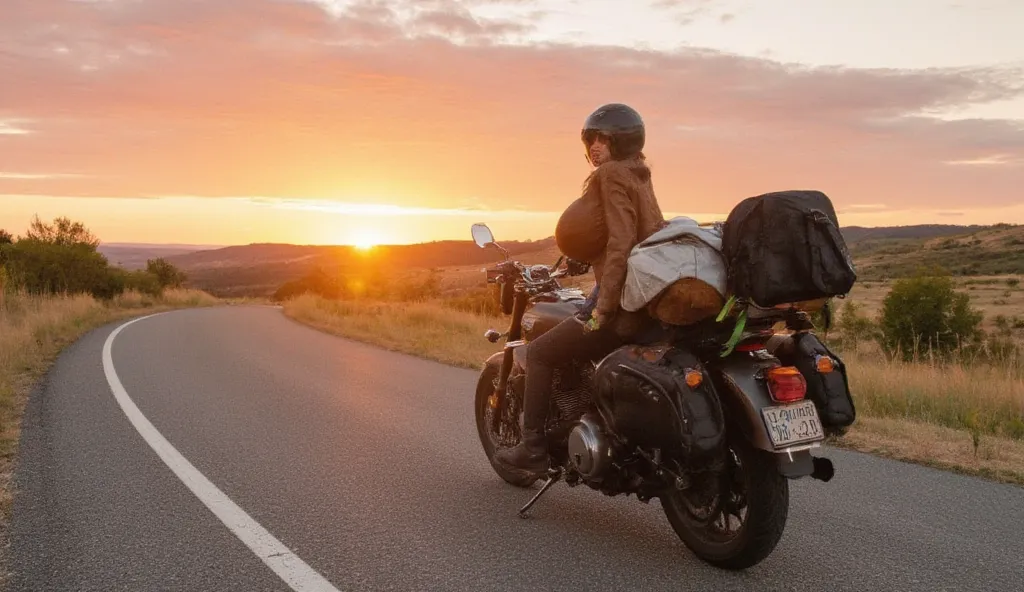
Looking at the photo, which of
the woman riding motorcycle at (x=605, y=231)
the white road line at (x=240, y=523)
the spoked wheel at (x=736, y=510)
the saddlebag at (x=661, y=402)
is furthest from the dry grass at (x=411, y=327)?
the saddlebag at (x=661, y=402)

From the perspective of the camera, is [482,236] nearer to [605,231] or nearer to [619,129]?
[605,231]

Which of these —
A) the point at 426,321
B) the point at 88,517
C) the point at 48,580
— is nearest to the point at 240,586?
the point at 48,580

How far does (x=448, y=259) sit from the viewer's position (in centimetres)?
12481

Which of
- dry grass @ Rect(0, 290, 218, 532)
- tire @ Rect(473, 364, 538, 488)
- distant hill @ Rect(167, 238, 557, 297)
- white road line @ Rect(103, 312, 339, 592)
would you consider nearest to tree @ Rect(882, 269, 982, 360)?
dry grass @ Rect(0, 290, 218, 532)

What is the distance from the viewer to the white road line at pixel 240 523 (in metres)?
4.06

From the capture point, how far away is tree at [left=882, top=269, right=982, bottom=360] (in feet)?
95.3

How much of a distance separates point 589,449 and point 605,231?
3.80 ft

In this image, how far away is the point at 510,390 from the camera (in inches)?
225

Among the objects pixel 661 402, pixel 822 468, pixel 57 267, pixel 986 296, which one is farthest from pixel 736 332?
pixel 986 296

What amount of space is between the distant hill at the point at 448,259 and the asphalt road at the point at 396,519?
Result: 60624 mm

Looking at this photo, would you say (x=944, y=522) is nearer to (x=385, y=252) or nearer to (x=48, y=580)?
(x=48, y=580)

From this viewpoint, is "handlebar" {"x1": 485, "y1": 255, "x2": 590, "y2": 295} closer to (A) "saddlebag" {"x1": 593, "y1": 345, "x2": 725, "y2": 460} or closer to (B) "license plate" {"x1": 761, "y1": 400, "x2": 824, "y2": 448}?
(A) "saddlebag" {"x1": 593, "y1": 345, "x2": 725, "y2": 460}

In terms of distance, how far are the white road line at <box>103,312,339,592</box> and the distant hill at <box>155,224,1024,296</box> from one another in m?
61.0

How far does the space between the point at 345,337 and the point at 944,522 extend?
567 inches
